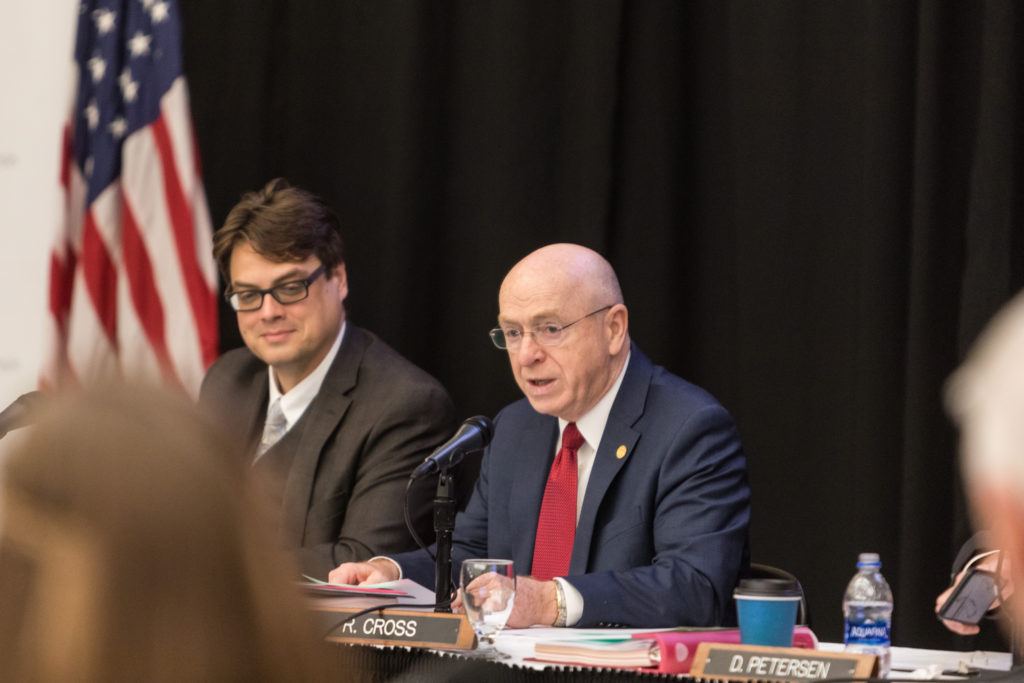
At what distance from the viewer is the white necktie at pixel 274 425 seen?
3818 millimetres

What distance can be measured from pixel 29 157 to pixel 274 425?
4.61 feet

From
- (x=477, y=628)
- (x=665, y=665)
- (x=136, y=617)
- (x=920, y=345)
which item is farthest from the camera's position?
(x=920, y=345)

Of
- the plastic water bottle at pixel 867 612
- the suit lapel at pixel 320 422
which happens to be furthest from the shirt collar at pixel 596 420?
the plastic water bottle at pixel 867 612

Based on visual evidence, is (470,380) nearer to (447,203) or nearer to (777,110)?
(447,203)

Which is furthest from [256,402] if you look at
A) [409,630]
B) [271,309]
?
[409,630]

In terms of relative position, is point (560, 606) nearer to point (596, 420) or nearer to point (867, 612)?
point (867, 612)

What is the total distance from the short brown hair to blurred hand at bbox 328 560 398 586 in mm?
1248

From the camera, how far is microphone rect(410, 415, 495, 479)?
2.40m

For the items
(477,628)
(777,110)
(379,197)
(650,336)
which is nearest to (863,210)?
(777,110)

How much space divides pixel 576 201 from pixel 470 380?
75 cm

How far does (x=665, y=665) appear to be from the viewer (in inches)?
76.0

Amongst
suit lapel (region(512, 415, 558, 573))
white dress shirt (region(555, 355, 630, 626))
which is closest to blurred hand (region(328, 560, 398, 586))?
suit lapel (region(512, 415, 558, 573))

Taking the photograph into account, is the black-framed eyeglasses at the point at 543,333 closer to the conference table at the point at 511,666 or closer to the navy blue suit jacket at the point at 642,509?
the navy blue suit jacket at the point at 642,509

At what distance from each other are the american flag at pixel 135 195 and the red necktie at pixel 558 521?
167 centimetres
